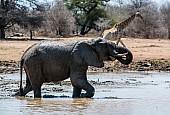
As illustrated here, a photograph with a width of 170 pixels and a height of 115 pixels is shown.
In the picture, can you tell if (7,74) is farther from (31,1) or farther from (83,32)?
(83,32)

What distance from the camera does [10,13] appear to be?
4162 centimetres

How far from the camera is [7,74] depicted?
21031mm

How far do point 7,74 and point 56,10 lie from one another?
3206 cm

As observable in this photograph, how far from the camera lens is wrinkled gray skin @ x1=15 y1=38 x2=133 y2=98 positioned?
566 inches

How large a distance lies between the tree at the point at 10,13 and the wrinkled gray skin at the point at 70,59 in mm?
25905

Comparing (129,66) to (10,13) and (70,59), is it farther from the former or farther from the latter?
(10,13)

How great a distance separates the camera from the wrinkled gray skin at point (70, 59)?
566 inches

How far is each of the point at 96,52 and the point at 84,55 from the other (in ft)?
1.13

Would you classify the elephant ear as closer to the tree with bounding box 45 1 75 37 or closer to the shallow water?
the shallow water

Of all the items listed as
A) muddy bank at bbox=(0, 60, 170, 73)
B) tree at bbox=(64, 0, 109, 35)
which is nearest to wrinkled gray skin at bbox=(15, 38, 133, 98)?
muddy bank at bbox=(0, 60, 170, 73)

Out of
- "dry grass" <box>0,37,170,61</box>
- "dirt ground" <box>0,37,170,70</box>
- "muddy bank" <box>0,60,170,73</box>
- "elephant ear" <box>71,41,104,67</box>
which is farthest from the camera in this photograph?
"dry grass" <box>0,37,170,61</box>

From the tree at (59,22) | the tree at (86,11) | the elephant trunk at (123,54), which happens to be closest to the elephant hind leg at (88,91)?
the elephant trunk at (123,54)

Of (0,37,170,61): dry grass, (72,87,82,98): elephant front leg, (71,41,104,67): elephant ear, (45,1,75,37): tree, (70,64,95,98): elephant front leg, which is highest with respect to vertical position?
(71,41,104,67): elephant ear

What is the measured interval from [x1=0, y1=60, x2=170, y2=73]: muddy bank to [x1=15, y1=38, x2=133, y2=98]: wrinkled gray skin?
770 cm
